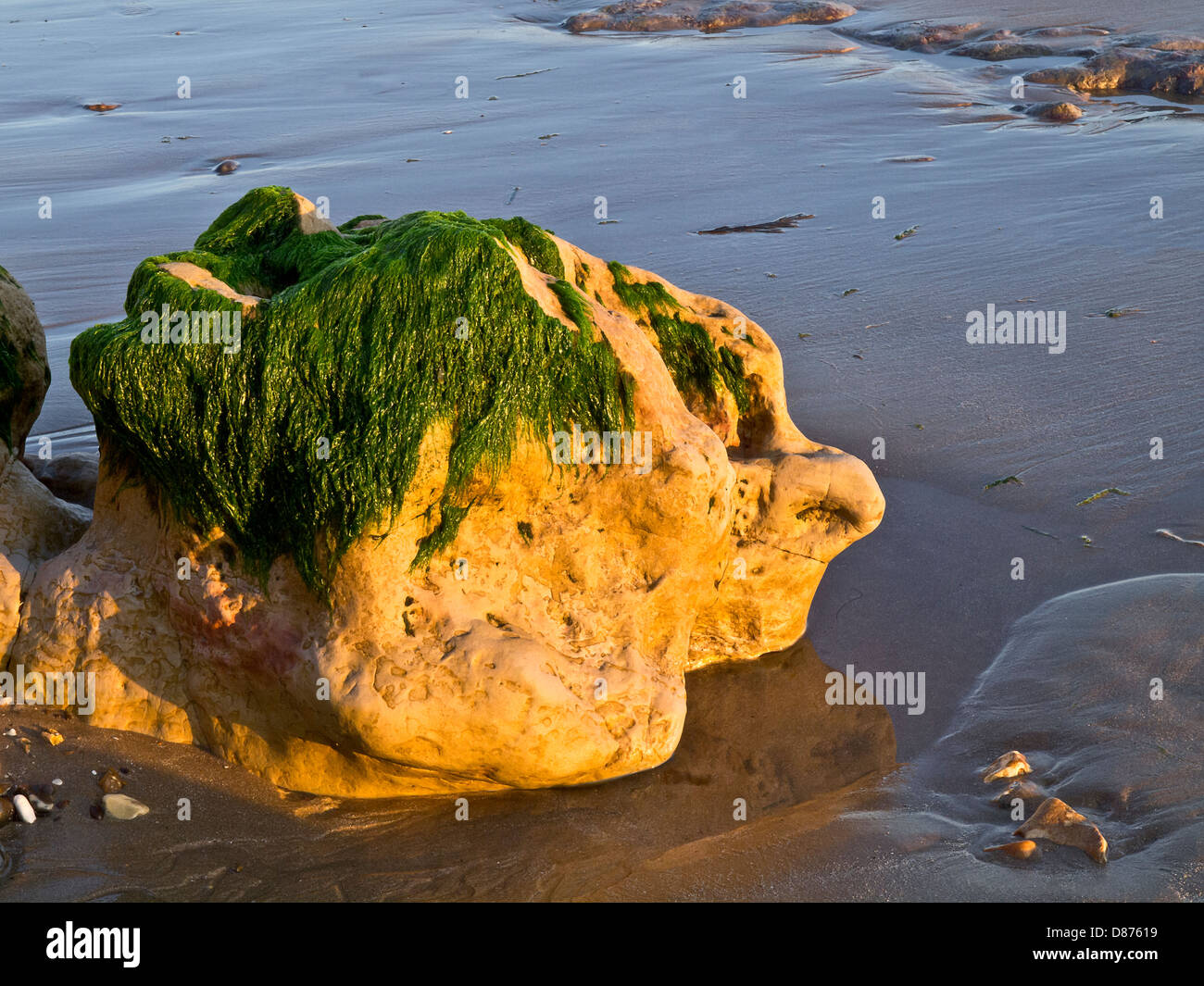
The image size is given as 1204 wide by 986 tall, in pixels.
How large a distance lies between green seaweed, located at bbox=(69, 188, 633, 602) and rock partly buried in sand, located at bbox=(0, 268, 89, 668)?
0.70 metres

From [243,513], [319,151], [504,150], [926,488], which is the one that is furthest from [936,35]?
[243,513]

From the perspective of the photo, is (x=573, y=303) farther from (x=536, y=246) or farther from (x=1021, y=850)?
(x=1021, y=850)

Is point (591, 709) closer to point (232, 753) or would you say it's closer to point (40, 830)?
point (232, 753)

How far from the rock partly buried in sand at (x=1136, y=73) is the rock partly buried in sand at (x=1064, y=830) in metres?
10.7

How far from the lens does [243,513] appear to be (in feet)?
13.3

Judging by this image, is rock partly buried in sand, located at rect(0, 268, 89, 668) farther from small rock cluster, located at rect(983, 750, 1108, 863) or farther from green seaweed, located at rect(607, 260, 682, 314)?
small rock cluster, located at rect(983, 750, 1108, 863)

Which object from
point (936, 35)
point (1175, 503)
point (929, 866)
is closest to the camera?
point (929, 866)

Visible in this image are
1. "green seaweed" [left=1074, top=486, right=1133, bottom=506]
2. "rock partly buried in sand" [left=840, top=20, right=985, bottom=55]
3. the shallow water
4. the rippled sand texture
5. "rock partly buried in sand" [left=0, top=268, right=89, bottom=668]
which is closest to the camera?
the rippled sand texture

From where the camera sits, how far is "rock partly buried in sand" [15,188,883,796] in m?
3.81

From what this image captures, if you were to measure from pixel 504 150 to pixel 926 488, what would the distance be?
23.3ft

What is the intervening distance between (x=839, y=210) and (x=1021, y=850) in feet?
22.3

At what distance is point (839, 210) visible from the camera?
9328 mm

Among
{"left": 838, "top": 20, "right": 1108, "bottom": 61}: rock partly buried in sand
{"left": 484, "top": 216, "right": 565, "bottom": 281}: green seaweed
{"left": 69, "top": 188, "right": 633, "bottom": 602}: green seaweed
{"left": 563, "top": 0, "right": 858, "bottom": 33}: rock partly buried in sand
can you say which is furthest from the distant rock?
{"left": 69, "top": 188, "right": 633, "bottom": 602}: green seaweed
